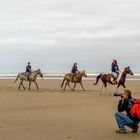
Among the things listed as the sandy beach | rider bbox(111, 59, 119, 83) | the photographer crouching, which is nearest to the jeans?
the photographer crouching

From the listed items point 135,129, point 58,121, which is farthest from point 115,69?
point 135,129

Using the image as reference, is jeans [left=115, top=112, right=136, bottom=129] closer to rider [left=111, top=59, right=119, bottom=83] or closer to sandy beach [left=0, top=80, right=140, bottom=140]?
sandy beach [left=0, top=80, right=140, bottom=140]

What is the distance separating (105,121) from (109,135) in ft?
10.1

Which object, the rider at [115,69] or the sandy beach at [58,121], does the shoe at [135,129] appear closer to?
the sandy beach at [58,121]

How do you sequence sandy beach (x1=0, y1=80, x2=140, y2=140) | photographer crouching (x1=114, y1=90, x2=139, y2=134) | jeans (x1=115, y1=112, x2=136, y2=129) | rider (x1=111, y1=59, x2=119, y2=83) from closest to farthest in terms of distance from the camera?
sandy beach (x1=0, y1=80, x2=140, y2=140) → photographer crouching (x1=114, y1=90, x2=139, y2=134) → jeans (x1=115, y1=112, x2=136, y2=129) → rider (x1=111, y1=59, x2=119, y2=83)

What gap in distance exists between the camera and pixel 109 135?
14547mm

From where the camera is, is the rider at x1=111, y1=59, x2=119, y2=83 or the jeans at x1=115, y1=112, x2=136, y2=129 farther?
the rider at x1=111, y1=59, x2=119, y2=83

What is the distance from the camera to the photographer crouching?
14555mm

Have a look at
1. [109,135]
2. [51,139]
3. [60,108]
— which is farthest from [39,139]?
[60,108]

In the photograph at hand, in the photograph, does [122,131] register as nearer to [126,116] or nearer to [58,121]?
[126,116]

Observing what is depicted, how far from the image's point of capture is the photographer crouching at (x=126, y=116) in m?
14.6

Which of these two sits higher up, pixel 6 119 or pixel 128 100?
pixel 128 100

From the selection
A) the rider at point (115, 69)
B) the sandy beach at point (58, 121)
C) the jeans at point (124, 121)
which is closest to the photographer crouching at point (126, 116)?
the jeans at point (124, 121)

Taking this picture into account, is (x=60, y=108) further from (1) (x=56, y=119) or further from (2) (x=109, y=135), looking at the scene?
(2) (x=109, y=135)
